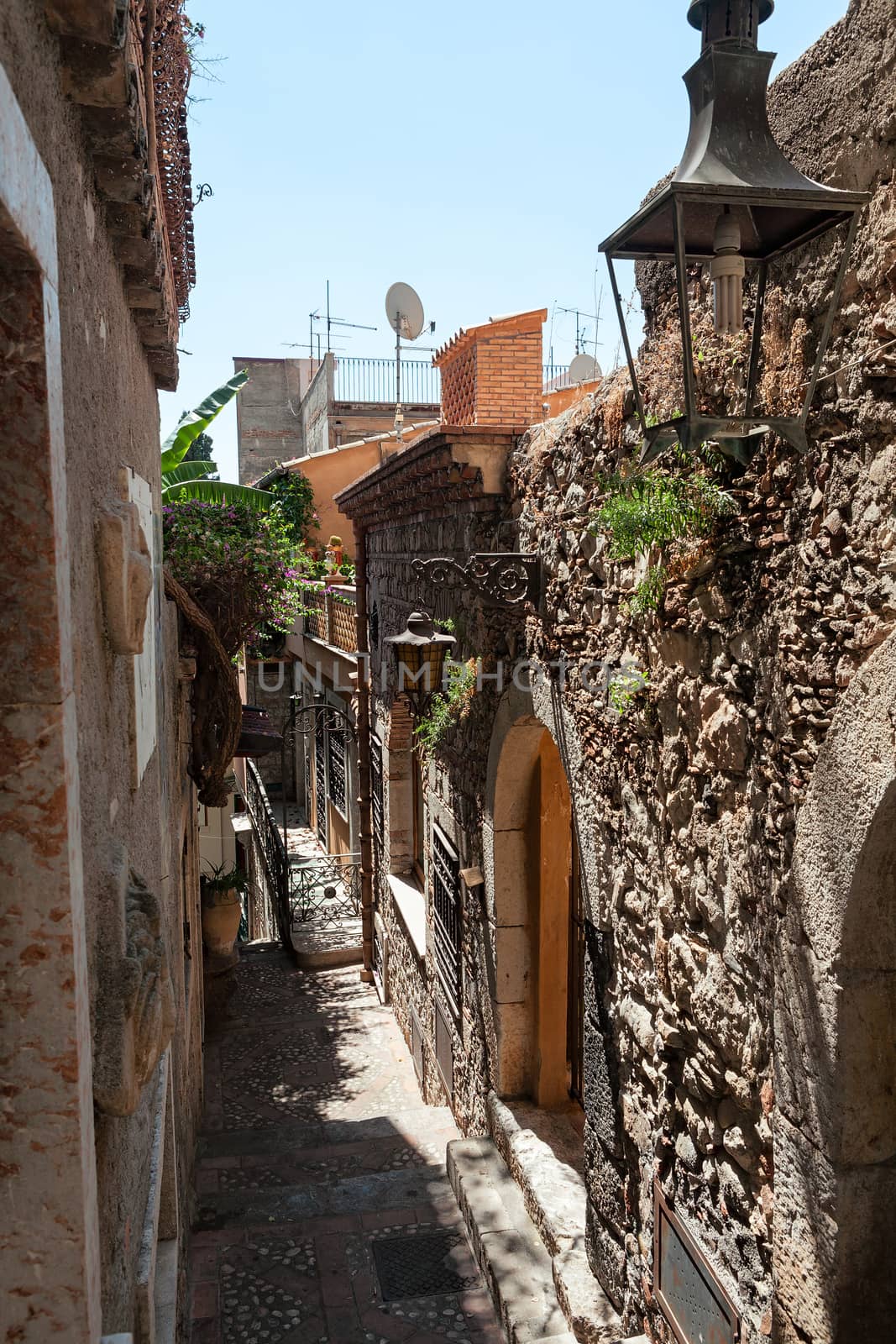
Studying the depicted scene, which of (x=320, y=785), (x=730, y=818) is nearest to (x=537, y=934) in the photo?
(x=730, y=818)

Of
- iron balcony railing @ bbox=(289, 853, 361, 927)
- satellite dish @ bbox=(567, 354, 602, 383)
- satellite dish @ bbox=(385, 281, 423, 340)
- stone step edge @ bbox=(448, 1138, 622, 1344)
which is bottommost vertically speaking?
iron balcony railing @ bbox=(289, 853, 361, 927)

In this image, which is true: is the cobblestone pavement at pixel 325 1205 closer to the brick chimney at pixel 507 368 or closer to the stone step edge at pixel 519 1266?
the stone step edge at pixel 519 1266

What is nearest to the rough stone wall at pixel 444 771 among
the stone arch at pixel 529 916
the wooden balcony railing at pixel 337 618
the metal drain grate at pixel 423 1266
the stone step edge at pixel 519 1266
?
the stone arch at pixel 529 916

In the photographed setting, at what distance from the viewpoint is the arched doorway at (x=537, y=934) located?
5.58 metres

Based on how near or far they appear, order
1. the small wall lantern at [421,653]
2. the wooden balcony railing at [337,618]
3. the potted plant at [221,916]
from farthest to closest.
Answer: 1. the wooden balcony railing at [337,618]
2. the potted plant at [221,916]
3. the small wall lantern at [421,653]

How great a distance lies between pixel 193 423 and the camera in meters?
8.77

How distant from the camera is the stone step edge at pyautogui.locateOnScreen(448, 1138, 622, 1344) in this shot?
164 inches

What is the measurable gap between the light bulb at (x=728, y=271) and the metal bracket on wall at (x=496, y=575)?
218 cm

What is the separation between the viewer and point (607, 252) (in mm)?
2570

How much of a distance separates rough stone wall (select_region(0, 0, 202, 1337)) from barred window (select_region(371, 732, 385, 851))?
729 cm

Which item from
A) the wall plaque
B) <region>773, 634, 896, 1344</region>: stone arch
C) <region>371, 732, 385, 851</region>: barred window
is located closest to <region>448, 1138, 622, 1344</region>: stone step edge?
the wall plaque

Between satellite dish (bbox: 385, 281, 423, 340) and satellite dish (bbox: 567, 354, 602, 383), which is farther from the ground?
satellite dish (bbox: 385, 281, 423, 340)

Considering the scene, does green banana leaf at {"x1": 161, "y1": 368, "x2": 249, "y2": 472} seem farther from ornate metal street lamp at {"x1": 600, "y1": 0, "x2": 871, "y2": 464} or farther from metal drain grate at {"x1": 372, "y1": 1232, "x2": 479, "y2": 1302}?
ornate metal street lamp at {"x1": 600, "y1": 0, "x2": 871, "y2": 464}

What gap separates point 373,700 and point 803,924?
884cm
